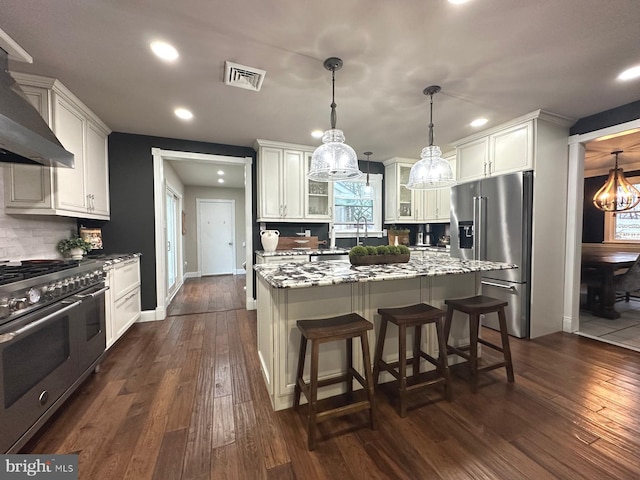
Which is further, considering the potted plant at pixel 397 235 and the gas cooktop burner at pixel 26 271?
the potted plant at pixel 397 235

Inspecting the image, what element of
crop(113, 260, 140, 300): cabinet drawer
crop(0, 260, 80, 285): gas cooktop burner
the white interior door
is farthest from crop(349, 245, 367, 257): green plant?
the white interior door

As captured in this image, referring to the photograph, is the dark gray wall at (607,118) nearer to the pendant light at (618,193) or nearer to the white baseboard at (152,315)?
the pendant light at (618,193)

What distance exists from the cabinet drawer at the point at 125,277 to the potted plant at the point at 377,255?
8.13ft

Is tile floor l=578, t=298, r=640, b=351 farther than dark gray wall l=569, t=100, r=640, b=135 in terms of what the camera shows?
Yes

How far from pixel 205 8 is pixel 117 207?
9.62 feet

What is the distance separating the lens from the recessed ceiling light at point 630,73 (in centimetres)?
206

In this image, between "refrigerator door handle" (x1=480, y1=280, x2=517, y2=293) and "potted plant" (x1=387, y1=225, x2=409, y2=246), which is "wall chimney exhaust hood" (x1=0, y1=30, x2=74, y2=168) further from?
"potted plant" (x1=387, y1=225, x2=409, y2=246)

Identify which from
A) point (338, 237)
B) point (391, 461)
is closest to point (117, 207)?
point (338, 237)

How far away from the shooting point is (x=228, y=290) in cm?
538

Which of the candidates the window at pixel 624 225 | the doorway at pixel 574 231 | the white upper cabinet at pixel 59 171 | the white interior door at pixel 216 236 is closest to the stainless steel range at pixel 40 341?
the white upper cabinet at pixel 59 171

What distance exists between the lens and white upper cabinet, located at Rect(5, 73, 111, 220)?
219 cm

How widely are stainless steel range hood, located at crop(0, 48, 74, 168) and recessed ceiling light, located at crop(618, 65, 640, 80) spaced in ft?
14.2

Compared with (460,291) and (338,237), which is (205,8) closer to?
(460,291)

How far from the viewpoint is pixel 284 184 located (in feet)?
12.6
